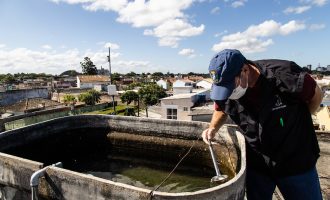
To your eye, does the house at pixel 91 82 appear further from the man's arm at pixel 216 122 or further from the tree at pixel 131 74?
the man's arm at pixel 216 122

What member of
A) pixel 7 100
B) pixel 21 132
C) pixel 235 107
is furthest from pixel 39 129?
pixel 7 100

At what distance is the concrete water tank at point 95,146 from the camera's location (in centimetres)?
295

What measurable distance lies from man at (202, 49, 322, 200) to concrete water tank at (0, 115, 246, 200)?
477mm

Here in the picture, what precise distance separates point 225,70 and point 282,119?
2.19 feet

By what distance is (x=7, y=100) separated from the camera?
41344 millimetres

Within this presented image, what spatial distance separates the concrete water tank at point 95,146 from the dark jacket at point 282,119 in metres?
0.48

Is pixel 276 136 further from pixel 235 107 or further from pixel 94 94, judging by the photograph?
pixel 94 94

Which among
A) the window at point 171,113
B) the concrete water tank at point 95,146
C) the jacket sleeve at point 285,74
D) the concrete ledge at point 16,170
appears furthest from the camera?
the window at point 171,113

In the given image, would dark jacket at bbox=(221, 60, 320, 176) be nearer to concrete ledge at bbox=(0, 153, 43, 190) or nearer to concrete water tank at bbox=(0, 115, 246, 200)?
concrete water tank at bbox=(0, 115, 246, 200)

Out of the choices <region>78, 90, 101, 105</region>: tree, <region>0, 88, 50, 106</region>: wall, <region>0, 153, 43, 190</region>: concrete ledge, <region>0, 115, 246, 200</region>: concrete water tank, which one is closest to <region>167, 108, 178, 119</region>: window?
<region>0, 115, 246, 200</region>: concrete water tank

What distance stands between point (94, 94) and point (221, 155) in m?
42.6

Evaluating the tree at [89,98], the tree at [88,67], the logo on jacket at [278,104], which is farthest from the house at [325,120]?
the tree at [88,67]

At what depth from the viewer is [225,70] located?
237 centimetres

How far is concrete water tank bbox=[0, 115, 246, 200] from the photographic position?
295 centimetres
